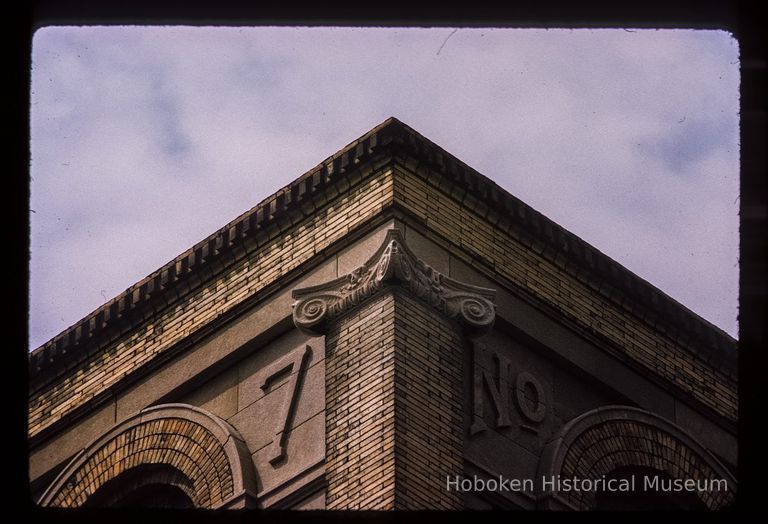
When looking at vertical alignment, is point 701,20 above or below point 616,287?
below

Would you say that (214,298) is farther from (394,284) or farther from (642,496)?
(642,496)

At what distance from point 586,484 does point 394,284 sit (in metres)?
3.38

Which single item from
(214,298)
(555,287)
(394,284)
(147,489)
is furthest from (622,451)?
(147,489)

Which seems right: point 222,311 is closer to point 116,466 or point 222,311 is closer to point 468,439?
point 116,466

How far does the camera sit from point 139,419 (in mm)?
26266

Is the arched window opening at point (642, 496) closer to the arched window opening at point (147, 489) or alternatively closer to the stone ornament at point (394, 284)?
the stone ornament at point (394, 284)

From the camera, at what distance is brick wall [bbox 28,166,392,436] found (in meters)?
24.8

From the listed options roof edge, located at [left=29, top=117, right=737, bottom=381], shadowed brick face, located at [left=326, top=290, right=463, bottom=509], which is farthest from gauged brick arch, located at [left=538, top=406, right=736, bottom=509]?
shadowed brick face, located at [left=326, top=290, right=463, bottom=509]

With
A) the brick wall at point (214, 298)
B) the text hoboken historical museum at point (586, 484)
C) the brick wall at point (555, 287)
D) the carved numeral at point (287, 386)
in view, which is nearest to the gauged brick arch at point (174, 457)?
the carved numeral at point (287, 386)

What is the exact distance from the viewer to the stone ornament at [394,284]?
23.4m

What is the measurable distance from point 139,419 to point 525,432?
4.84m

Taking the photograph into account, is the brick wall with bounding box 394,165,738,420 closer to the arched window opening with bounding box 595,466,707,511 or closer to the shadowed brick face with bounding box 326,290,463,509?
the arched window opening with bounding box 595,466,707,511

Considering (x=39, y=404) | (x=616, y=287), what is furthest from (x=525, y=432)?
(x=39, y=404)

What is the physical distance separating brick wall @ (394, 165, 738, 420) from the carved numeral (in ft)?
6.62
